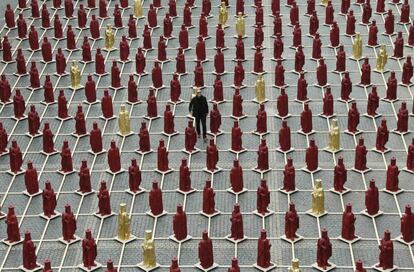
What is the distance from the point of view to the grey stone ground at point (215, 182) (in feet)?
60.3

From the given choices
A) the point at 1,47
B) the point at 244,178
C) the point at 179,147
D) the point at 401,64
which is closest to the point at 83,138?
the point at 179,147

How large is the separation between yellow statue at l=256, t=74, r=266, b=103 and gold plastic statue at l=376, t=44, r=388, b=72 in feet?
10.9

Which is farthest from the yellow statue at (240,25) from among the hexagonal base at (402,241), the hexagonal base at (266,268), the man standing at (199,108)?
the hexagonal base at (266,268)

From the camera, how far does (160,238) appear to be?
61.8 ft

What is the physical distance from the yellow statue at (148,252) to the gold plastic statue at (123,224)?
0.84 meters

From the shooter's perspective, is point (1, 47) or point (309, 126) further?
point (1, 47)

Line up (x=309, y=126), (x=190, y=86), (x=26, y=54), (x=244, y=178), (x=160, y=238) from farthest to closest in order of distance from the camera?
(x=26, y=54), (x=190, y=86), (x=309, y=126), (x=244, y=178), (x=160, y=238)

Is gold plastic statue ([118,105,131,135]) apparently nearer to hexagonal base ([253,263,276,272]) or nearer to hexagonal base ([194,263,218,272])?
hexagonal base ([194,263,218,272])

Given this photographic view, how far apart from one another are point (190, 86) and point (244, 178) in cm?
460

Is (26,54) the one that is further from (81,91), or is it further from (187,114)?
(187,114)

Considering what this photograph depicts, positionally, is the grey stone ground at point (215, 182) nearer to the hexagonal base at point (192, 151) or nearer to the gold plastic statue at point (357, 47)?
the hexagonal base at point (192, 151)

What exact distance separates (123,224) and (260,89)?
20.7 ft

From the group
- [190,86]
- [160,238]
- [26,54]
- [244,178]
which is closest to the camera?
[160,238]

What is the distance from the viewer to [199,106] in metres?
21.6
